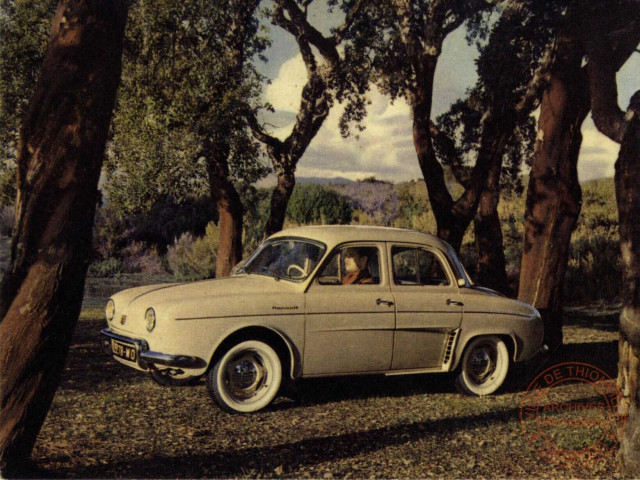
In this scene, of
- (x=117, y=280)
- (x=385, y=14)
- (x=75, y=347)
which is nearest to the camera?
(x=75, y=347)

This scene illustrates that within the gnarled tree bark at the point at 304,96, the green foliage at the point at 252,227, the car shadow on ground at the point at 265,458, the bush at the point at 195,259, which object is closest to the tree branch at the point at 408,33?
the gnarled tree bark at the point at 304,96

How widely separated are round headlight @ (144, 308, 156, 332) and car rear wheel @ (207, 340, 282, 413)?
26.1 inches

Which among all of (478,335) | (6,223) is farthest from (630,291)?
(6,223)

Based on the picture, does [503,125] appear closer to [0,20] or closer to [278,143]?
[278,143]

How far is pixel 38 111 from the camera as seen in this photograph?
4.70 m

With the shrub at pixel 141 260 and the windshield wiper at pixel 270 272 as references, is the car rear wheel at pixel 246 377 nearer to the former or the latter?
the windshield wiper at pixel 270 272

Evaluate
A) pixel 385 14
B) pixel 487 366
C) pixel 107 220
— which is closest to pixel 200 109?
pixel 385 14

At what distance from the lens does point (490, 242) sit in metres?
15.1

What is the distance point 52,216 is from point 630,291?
4238 mm

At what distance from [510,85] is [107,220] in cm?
1406

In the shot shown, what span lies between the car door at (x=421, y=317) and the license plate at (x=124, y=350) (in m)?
2.58

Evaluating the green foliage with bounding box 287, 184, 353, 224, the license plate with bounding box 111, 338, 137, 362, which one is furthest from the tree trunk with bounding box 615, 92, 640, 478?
the green foliage with bounding box 287, 184, 353, 224

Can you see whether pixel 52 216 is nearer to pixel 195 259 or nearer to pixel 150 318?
pixel 150 318

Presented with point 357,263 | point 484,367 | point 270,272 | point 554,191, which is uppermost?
point 554,191
